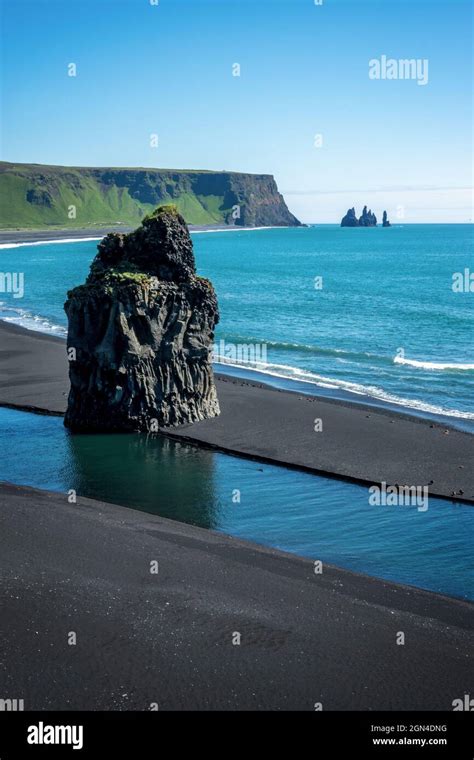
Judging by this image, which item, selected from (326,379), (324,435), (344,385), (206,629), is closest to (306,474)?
(324,435)

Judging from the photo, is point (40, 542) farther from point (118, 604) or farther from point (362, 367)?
point (362, 367)

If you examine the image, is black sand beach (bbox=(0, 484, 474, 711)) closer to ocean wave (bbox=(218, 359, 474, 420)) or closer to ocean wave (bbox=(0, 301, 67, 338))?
ocean wave (bbox=(218, 359, 474, 420))

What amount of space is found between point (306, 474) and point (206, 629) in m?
14.2

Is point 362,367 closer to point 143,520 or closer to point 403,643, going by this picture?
point 143,520

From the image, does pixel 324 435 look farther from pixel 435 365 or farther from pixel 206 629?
pixel 435 365

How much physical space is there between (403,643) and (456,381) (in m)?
35.2

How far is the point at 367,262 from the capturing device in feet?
568

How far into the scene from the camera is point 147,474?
106ft

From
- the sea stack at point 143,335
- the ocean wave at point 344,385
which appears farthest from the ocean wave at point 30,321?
the sea stack at point 143,335

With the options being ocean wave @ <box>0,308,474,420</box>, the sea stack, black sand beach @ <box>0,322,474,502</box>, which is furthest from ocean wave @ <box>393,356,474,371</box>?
the sea stack
